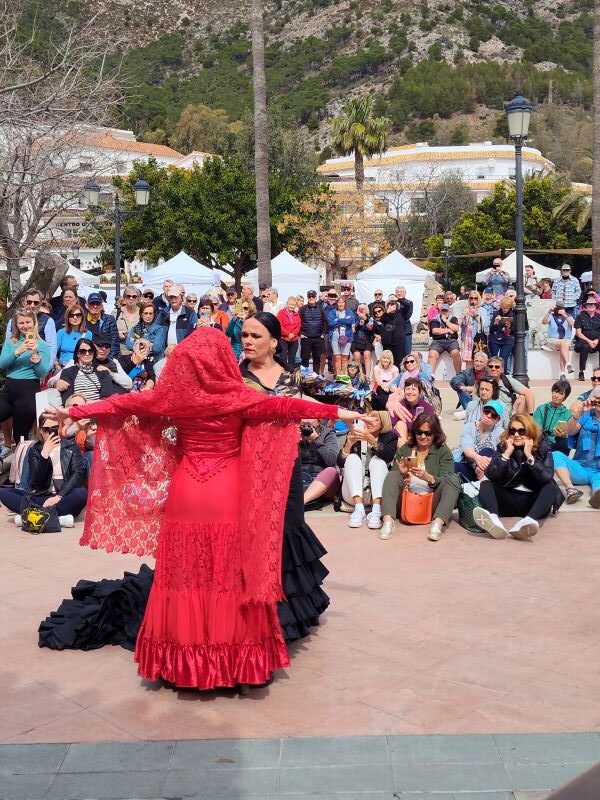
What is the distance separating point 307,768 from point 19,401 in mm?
6158

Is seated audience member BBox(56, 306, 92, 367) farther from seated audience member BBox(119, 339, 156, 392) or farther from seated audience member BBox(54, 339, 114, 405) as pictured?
seated audience member BBox(54, 339, 114, 405)

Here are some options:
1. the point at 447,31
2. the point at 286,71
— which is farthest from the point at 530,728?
the point at 447,31

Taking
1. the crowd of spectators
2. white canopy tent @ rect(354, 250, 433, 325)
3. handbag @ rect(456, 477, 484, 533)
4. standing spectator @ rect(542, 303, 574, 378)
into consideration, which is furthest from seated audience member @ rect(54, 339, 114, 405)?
white canopy tent @ rect(354, 250, 433, 325)

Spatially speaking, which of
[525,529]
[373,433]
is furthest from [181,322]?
[373,433]

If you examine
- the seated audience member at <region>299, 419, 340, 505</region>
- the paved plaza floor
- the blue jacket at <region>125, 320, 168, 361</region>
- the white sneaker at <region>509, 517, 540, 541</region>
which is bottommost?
the paved plaza floor

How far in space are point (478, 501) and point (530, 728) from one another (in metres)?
3.47

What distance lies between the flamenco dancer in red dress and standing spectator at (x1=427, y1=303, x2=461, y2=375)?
10.3m

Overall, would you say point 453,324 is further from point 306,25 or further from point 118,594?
point 306,25

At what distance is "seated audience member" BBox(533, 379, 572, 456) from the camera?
8.59m

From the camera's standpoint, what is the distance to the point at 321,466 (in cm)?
823

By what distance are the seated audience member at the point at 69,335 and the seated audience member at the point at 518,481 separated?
214 inches

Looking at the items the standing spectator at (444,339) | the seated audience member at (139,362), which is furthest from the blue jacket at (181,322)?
the standing spectator at (444,339)

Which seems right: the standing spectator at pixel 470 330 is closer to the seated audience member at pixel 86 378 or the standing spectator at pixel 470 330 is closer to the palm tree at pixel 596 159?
the palm tree at pixel 596 159

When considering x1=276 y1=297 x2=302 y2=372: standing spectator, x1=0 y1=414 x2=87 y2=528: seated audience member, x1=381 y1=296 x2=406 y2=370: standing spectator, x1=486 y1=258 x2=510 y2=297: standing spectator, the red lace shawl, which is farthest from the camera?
x1=486 y1=258 x2=510 y2=297: standing spectator
